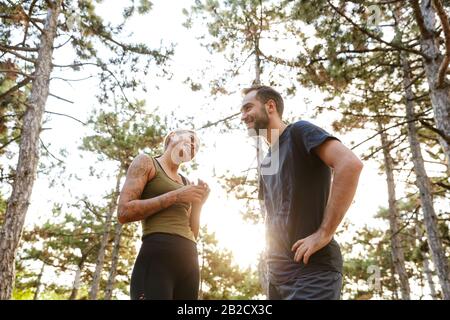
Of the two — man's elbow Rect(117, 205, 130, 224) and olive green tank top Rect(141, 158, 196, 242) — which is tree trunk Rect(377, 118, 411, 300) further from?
man's elbow Rect(117, 205, 130, 224)

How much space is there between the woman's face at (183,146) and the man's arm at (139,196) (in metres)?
0.31

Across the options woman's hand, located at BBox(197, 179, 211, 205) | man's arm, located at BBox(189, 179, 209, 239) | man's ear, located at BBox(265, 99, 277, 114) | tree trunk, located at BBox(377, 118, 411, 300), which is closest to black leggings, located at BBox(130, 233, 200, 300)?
man's arm, located at BBox(189, 179, 209, 239)

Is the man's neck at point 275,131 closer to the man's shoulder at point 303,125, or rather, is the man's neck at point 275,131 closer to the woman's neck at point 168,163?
the man's shoulder at point 303,125

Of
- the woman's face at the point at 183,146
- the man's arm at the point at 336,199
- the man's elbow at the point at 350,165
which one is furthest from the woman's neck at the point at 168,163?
the man's elbow at the point at 350,165

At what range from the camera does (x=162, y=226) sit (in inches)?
91.7

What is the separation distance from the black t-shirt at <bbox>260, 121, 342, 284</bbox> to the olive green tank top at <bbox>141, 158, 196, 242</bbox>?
2.21 feet

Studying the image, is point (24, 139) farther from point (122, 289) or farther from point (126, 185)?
point (122, 289)

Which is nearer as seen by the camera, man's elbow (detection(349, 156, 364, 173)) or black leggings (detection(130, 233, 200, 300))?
man's elbow (detection(349, 156, 364, 173))

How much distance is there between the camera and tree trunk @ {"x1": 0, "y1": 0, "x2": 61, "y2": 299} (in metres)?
6.82

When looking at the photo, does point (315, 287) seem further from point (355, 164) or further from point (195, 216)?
point (195, 216)

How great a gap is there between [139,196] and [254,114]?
38.0 inches

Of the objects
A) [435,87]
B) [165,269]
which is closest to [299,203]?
[165,269]

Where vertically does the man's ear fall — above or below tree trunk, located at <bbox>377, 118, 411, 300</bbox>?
below
